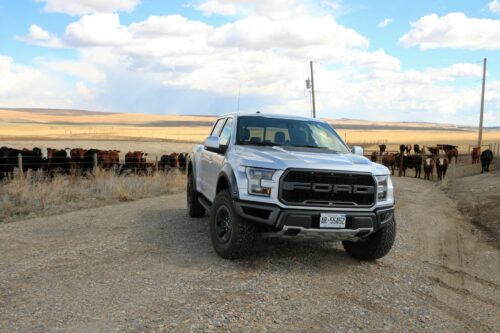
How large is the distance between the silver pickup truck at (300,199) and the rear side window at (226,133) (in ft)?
1.83

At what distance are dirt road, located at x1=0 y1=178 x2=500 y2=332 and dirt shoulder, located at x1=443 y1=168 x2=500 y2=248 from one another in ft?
5.69

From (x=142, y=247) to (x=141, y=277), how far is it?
1.63m

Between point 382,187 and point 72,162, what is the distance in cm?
1602

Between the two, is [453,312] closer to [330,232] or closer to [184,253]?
[330,232]

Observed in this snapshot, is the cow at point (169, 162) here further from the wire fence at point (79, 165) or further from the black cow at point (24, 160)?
the black cow at point (24, 160)

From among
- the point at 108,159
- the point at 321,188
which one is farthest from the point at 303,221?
the point at 108,159

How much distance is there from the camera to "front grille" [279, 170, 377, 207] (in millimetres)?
5997

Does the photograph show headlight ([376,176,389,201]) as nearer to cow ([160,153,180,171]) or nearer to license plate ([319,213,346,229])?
license plate ([319,213,346,229])

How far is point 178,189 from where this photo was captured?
1662cm

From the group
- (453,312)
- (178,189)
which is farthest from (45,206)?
(453,312)


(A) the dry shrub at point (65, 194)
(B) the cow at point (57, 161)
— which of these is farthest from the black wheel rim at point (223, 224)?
(B) the cow at point (57, 161)

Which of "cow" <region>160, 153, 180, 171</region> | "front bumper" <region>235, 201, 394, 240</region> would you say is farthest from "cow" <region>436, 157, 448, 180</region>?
"front bumper" <region>235, 201, 394, 240</region>

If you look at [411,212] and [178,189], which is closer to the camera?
Answer: [411,212]

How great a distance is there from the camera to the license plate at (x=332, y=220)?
19.5 feet
